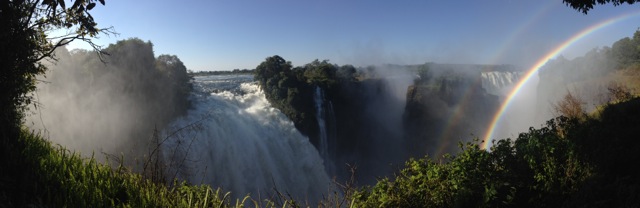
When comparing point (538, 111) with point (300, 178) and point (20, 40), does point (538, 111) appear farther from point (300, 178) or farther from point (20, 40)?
point (20, 40)

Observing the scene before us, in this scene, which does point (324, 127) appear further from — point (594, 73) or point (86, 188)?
point (86, 188)

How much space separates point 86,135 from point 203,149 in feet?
20.3

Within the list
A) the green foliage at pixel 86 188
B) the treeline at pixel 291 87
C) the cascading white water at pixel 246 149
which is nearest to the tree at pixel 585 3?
the green foliage at pixel 86 188

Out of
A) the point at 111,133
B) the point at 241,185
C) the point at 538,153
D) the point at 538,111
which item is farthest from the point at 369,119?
the point at 538,153

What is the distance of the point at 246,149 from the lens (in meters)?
22.3

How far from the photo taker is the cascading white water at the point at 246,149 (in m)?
19.8

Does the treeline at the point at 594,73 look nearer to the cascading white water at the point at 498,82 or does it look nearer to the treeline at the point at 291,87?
the cascading white water at the point at 498,82

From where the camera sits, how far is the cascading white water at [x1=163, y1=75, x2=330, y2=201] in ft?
65.1

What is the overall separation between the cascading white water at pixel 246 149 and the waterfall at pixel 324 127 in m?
4.80

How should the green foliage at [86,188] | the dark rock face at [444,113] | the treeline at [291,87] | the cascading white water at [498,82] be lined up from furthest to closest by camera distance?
the cascading white water at [498,82] → the dark rock face at [444,113] → the treeline at [291,87] → the green foliage at [86,188]

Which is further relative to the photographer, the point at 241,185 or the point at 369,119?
the point at 369,119

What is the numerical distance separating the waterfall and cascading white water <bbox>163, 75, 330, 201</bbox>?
4.80m

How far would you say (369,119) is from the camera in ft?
152

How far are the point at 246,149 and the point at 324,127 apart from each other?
1336 centimetres
